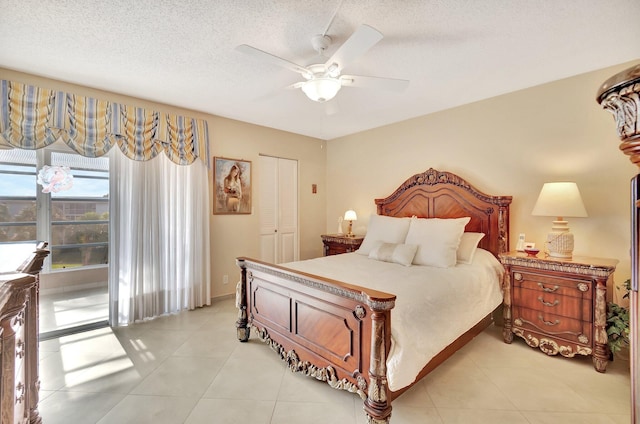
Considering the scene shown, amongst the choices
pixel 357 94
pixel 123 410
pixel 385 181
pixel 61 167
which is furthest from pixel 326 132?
pixel 123 410

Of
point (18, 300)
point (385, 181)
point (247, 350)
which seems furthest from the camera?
point (385, 181)

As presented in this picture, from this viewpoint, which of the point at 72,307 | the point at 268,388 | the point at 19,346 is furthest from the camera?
the point at 72,307

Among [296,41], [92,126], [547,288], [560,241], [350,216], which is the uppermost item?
[296,41]

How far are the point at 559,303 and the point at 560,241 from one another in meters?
0.54

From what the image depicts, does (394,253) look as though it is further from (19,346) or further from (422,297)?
(19,346)

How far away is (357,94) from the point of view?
324 cm

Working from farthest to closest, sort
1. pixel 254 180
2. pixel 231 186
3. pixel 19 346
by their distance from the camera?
1. pixel 254 180
2. pixel 231 186
3. pixel 19 346

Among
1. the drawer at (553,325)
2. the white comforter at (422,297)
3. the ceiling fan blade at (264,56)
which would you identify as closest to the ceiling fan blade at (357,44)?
the ceiling fan blade at (264,56)

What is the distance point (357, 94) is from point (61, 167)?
3205 millimetres

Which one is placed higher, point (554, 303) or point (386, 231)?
point (386, 231)

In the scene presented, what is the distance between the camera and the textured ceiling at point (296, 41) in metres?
1.86

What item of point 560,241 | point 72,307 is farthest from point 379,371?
point 72,307

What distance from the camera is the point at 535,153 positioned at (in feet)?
10.0

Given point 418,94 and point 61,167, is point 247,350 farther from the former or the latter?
point 418,94
